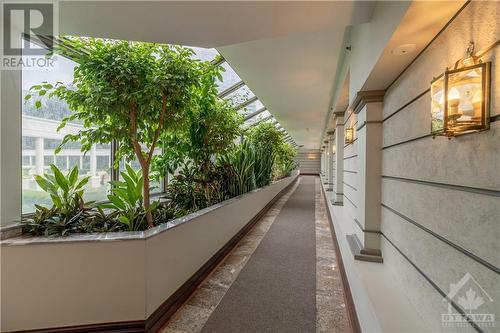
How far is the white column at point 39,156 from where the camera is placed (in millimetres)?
2314

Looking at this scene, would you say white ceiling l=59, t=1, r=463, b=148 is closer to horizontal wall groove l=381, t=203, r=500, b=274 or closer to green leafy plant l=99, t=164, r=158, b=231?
horizontal wall groove l=381, t=203, r=500, b=274

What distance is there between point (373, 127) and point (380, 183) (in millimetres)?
564

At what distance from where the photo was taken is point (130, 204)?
92.4 inches

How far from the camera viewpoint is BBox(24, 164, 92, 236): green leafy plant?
1871mm

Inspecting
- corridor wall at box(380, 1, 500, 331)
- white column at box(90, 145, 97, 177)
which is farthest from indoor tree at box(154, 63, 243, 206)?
corridor wall at box(380, 1, 500, 331)

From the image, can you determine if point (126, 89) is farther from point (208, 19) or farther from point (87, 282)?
point (87, 282)

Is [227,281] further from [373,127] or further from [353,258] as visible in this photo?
[373,127]

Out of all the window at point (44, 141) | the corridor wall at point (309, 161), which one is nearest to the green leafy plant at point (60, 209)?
the window at point (44, 141)

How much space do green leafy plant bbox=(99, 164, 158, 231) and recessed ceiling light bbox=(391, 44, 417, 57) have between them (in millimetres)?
2383

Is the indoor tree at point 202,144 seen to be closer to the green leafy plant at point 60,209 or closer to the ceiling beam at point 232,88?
the green leafy plant at point 60,209

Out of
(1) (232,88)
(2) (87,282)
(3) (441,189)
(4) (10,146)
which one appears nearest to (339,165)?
(1) (232,88)

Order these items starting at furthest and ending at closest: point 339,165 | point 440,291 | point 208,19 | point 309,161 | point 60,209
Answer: point 309,161, point 339,165, point 60,209, point 208,19, point 440,291

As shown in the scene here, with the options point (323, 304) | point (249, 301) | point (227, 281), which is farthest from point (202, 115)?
point (323, 304)

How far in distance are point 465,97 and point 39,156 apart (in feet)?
10.9
